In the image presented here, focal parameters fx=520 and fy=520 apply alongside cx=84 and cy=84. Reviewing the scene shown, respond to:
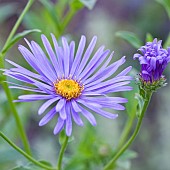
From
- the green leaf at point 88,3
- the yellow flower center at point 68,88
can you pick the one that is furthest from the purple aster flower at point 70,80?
the green leaf at point 88,3

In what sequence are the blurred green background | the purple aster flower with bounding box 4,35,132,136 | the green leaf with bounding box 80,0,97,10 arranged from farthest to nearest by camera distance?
the blurred green background → the green leaf with bounding box 80,0,97,10 → the purple aster flower with bounding box 4,35,132,136

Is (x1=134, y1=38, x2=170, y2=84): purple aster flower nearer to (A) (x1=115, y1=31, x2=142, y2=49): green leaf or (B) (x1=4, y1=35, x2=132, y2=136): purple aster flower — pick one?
(B) (x1=4, y1=35, x2=132, y2=136): purple aster flower

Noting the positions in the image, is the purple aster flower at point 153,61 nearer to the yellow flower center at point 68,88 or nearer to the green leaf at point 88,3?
the yellow flower center at point 68,88

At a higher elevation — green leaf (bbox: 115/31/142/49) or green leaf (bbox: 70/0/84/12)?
green leaf (bbox: 70/0/84/12)

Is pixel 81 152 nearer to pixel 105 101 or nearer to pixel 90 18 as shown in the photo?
pixel 105 101

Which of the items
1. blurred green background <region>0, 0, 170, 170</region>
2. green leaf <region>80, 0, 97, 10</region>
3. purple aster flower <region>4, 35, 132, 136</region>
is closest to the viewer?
purple aster flower <region>4, 35, 132, 136</region>

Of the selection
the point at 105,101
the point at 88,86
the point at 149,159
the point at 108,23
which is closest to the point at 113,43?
the point at 108,23

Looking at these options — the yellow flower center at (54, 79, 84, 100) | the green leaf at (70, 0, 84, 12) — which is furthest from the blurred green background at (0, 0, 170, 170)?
the yellow flower center at (54, 79, 84, 100)
